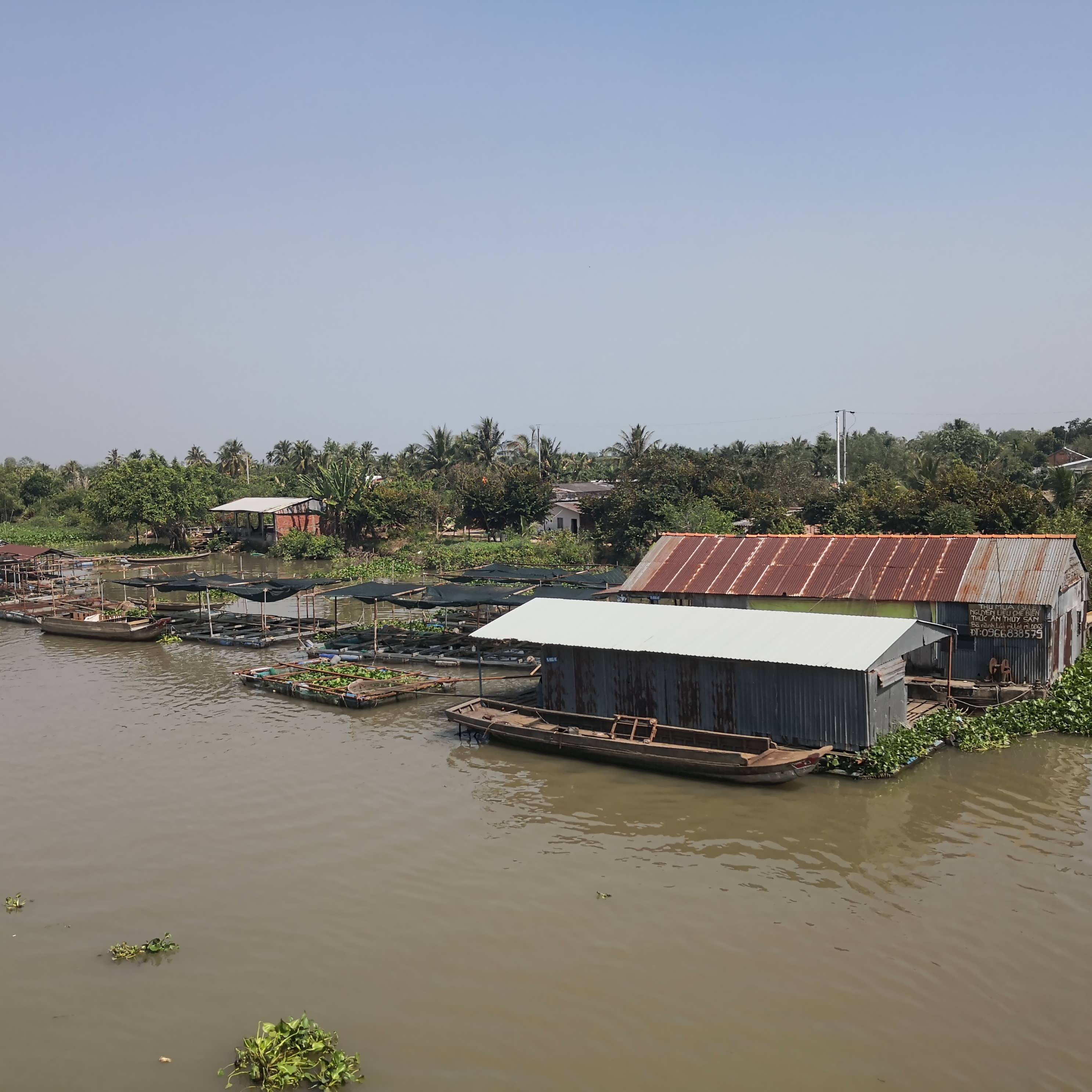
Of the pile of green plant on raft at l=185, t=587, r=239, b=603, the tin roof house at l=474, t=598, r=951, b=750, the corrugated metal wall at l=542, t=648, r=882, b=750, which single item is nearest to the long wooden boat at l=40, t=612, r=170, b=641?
the pile of green plant on raft at l=185, t=587, r=239, b=603

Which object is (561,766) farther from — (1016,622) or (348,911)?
(1016,622)

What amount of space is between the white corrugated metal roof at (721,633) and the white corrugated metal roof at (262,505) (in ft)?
126

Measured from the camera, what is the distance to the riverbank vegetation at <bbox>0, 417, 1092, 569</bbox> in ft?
129

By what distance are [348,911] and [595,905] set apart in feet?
10.5

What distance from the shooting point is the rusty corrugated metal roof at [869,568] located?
20562 millimetres

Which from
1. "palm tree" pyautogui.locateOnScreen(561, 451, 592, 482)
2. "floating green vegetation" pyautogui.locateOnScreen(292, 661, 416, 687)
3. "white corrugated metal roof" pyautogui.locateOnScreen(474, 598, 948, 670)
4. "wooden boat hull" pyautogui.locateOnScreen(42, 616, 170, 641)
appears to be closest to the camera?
"white corrugated metal roof" pyautogui.locateOnScreen(474, 598, 948, 670)

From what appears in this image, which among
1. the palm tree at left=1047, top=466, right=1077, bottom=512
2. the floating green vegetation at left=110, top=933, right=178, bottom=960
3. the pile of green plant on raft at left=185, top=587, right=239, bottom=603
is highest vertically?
the palm tree at left=1047, top=466, right=1077, bottom=512

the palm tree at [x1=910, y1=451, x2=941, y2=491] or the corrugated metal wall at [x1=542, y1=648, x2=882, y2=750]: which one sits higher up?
the palm tree at [x1=910, y1=451, x2=941, y2=491]

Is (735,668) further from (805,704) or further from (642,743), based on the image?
(642,743)

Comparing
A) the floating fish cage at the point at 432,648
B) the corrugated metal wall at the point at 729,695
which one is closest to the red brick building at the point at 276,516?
the floating fish cage at the point at 432,648

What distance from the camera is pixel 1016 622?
1983 centimetres

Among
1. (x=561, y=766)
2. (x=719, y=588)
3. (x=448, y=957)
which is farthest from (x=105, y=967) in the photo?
(x=719, y=588)

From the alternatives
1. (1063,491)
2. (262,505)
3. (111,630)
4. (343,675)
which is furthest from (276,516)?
(1063,491)

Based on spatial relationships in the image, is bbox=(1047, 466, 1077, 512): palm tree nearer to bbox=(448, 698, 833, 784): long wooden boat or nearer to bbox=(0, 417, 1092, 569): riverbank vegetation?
bbox=(0, 417, 1092, 569): riverbank vegetation
